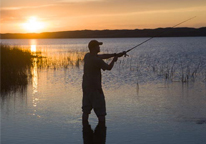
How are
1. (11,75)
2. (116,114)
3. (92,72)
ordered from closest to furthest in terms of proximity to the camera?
(92,72) → (116,114) → (11,75)

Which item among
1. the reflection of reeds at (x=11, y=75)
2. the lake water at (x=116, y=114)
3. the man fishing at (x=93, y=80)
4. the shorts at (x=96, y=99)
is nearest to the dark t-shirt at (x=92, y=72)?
the man fishing at (x=93, y=80)

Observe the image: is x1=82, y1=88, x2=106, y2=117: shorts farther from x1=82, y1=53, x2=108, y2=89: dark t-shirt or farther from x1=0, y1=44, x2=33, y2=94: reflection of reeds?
x1=0, y1=44, x2=33, y2=94: reflection of reeds

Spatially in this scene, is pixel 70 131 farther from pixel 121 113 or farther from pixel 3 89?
pixel 3 89

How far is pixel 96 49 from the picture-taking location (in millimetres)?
6945

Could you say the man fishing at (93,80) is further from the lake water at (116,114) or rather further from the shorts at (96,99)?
the lake water at (116,114)

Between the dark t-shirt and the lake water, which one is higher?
the dark t-shirt

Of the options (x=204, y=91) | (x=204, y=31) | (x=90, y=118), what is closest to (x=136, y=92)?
(x=204, y=91)

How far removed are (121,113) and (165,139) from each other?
2211mm

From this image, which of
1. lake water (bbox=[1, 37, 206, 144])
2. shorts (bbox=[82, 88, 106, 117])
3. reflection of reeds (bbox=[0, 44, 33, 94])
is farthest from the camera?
reflection of reeds (bbox=[0, 44, 33, 94])

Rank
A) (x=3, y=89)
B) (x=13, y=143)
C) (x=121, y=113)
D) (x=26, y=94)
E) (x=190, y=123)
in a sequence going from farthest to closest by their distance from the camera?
(x=3, y=89) → (x=26, y=94) → (x=121, y=113) → (x=190, y=123) → (x=13, y=143)

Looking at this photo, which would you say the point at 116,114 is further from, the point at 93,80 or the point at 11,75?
the point at 11,75

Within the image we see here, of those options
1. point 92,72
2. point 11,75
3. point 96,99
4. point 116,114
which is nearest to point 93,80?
Answer: point 92,72

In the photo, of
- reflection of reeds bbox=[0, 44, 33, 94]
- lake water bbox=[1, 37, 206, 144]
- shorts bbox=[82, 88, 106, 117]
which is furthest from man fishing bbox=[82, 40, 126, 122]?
reflection of reeds bbox=[0, 44, 33, 94]

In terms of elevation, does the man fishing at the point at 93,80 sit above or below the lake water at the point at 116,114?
above
